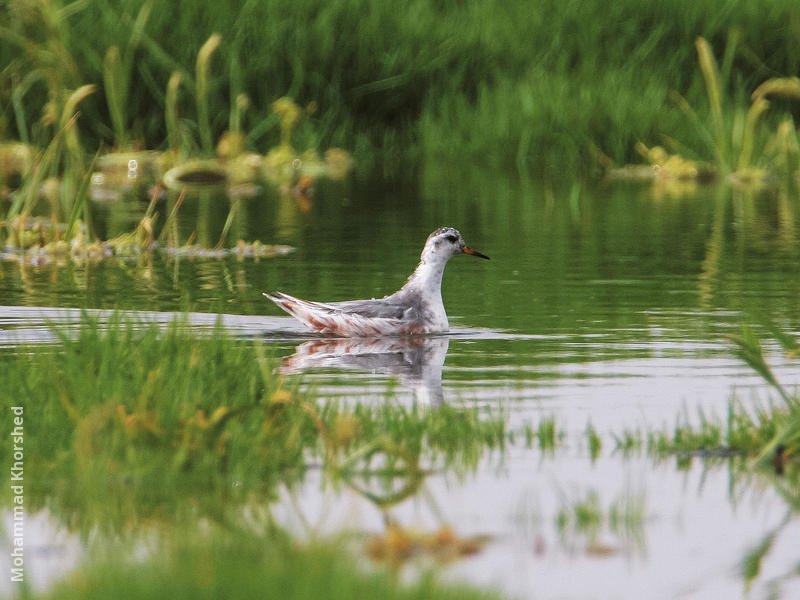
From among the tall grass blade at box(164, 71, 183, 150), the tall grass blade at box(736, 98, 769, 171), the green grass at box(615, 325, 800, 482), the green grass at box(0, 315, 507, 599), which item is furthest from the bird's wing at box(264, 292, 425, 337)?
the tall grass blade at box(736, 98, 769, 171)

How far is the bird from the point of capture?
488 inches

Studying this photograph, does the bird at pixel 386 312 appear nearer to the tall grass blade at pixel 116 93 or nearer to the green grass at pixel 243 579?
the green grass at pixel 243 579

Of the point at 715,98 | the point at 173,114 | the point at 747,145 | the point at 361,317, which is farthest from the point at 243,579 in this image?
the point at 747,145

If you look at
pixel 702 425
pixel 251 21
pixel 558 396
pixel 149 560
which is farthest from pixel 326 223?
pixel 149 560

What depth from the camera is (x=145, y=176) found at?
28969 millimetres

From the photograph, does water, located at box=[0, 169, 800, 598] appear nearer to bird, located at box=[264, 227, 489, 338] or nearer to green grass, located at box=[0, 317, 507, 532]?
bird, located at box=[264, 227, 489, 338]

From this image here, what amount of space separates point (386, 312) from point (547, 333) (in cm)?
118

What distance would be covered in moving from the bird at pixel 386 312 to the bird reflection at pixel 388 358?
3.2 inches

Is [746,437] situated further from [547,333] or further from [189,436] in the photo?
[547,333]

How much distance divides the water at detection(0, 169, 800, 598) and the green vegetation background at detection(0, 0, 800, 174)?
2448 millimetres

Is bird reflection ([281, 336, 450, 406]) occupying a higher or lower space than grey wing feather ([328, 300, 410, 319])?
lower

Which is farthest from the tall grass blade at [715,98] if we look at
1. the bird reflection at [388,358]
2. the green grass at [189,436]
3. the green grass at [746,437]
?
the green grass at [189,436]

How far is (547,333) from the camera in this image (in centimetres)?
1250

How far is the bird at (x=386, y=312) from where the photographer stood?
12.4 meters
